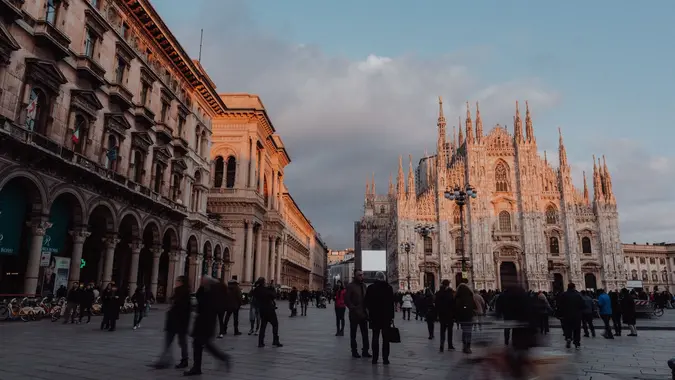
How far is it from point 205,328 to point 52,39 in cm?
1621

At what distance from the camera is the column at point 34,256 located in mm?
17688

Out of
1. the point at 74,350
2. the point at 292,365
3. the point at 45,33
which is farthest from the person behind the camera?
the point at 45,33

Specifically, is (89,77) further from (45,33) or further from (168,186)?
(168,186)

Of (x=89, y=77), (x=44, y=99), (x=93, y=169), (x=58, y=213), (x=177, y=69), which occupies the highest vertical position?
(x=177, y=69)

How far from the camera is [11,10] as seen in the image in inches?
642

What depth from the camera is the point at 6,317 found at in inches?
651

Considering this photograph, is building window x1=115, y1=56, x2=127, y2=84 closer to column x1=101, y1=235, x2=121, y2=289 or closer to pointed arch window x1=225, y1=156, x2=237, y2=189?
column x1=101, y1=235, x2=121, y2=289

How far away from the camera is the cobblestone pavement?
785 centimetres

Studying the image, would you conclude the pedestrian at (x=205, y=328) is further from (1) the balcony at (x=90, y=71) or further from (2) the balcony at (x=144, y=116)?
(2) the balcony at (x=144, y=116)

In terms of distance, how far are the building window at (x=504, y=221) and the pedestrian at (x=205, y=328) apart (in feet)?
212

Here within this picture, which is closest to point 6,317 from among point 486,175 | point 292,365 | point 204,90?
point 292,365

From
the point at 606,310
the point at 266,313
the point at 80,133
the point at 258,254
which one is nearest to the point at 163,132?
the point at 80,133

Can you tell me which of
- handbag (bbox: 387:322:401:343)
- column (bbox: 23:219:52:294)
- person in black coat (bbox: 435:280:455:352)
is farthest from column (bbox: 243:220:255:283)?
handbag (bbox: 387:322:401:343)

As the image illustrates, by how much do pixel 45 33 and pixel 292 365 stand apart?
16822 mm
